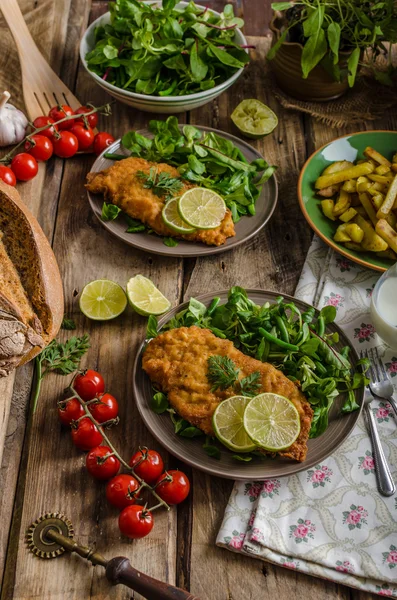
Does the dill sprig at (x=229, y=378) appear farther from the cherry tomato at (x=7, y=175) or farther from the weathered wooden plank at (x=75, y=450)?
the cherry tomato at (x=7, y=175)

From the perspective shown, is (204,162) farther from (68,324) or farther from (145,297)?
(68,324)

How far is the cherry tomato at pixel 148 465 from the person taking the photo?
2.79 metres

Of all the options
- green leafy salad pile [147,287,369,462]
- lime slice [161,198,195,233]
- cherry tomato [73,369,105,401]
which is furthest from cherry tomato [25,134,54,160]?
cherry tomato [73,369,105,401]

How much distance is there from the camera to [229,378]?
2.90 m

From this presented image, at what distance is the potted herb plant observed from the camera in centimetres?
385

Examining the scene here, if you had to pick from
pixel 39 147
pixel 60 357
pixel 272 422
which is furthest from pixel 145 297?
pixel 39 147

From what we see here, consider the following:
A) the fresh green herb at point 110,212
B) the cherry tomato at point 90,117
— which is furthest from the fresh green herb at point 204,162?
the cherry tomato at point 90,117

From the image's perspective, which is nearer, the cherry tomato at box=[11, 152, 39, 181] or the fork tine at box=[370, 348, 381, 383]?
the fork tine at box=[370, 348, 381, 383]

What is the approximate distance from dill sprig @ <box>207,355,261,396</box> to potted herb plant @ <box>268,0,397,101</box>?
1973 mm

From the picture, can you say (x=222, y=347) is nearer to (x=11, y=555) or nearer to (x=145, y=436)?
(x=145, y=436)

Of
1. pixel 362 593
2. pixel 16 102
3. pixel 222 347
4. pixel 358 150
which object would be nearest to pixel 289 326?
pixel 222 347

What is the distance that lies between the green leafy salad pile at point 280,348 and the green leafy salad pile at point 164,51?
1.63 metres

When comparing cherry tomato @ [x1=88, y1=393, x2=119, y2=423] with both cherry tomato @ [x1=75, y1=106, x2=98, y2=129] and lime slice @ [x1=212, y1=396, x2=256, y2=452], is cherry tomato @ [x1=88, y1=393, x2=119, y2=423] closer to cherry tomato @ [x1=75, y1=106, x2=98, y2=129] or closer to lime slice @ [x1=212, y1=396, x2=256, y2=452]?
lime slice @ [x1=212, y1=396, x2=256, y2=452]

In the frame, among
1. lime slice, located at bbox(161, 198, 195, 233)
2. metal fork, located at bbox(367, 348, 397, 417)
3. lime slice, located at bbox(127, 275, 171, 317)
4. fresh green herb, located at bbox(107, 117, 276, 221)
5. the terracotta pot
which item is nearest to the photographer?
metal fork, located at bbox(367, 348, 397, 417)
